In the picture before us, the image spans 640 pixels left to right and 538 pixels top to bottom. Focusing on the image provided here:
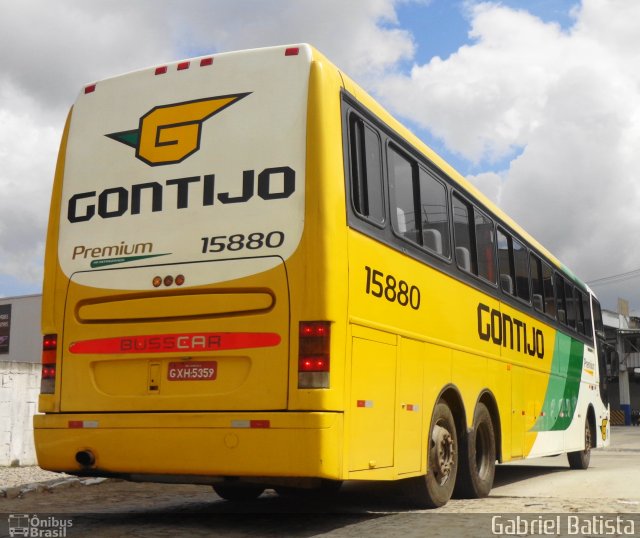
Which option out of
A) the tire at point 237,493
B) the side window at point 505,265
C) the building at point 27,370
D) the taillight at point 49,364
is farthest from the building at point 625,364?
the taillight at point 49,364

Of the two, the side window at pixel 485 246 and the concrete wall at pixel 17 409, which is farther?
the concrete wall at pixel 17 409

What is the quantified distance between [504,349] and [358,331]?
15.5 feet

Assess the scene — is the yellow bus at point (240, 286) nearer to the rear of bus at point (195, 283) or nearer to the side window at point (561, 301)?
the rear of bus at point (195, 283)

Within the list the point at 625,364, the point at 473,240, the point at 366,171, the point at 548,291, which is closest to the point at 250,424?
the point at 366,171

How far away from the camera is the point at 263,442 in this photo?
6164mm

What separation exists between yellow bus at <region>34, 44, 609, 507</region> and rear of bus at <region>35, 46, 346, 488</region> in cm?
1

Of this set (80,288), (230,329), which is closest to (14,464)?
(80,288)

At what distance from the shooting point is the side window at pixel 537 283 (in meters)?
12.8

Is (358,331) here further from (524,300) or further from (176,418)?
(524,300)

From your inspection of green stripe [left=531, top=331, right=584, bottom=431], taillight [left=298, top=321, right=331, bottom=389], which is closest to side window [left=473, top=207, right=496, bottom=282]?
green stripe [left=531, top=331, right=584, bottom=431]

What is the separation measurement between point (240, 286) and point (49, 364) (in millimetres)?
1937

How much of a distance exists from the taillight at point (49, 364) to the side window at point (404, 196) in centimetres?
307

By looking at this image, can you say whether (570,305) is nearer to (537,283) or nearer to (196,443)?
(537,283)

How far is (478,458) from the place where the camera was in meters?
9.76
